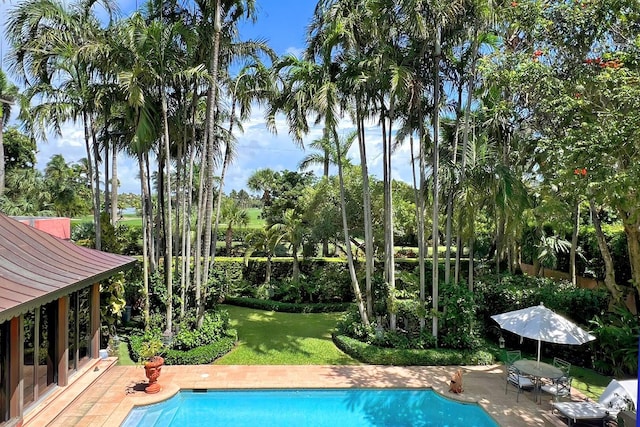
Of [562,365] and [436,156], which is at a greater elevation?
[436,156]

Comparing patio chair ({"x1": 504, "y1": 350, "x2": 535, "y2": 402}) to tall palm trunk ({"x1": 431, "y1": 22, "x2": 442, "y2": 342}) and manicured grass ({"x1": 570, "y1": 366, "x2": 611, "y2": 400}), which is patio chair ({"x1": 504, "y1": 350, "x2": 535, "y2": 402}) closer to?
manicured grass ({"x1": 570, "y1": 366, "x2": 611, "y2": 400})

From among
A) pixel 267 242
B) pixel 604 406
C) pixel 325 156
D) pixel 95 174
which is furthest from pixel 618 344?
pixel 325 156

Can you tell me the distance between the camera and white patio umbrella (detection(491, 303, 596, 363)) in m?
10.6

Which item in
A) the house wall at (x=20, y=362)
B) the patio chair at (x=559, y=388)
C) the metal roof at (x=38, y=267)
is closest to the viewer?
the metal roof at (x=38, y=267)

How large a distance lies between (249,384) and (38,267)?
5.86 m

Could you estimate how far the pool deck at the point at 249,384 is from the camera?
9633 millimetres

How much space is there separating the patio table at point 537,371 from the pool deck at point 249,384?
595 millimetres

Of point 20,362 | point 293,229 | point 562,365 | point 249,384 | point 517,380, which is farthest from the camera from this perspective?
point 293,229

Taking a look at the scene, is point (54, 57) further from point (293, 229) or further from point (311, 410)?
point (311, 410)

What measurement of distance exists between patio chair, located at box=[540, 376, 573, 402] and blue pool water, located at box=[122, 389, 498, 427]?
→ 1.77 metres

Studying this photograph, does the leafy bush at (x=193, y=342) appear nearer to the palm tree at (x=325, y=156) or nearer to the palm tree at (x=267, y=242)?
the palm tree at (x=267, y=242)

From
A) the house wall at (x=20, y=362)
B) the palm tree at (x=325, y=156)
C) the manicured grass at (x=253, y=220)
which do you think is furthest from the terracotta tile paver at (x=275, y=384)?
the manicured grass at (x=253, y=220)

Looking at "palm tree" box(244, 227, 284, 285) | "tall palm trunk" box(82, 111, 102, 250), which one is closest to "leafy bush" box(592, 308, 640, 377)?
"palm tree" box(244, 227, 284, 285)

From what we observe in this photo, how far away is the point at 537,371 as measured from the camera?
10977mm
